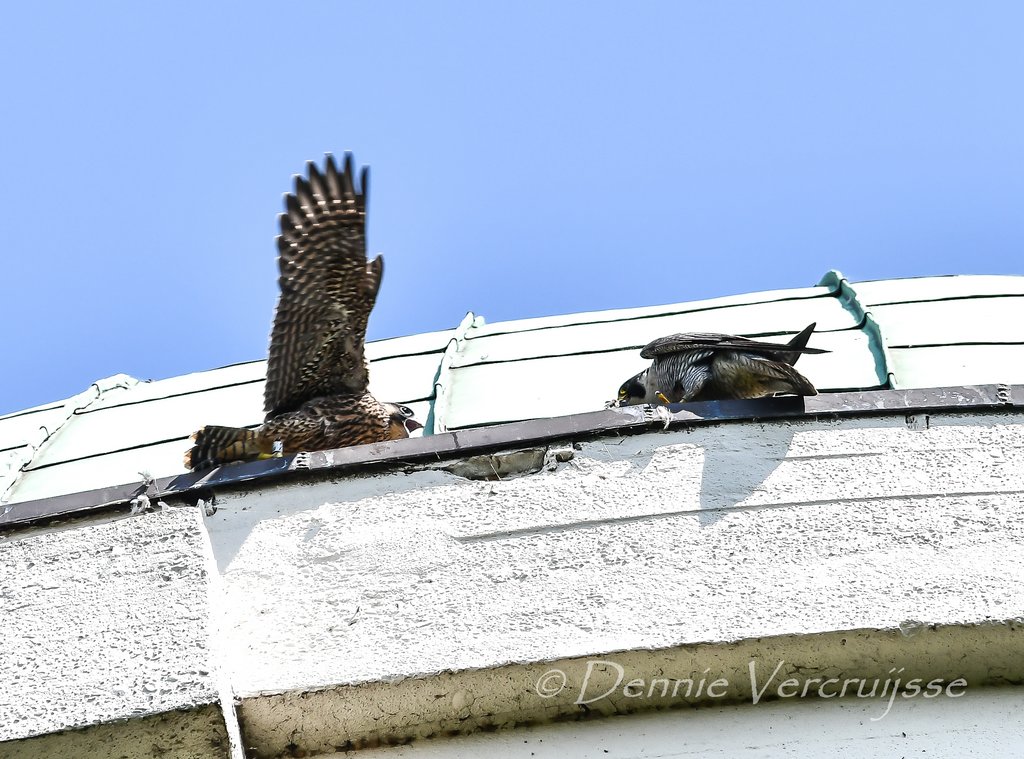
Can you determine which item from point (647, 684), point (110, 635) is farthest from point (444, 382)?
point (647, 684)

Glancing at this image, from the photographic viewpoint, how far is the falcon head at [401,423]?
26.7 ft

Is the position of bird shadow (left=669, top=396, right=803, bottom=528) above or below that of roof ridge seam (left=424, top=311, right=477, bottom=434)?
below

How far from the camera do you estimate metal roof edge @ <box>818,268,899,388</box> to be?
7797mm

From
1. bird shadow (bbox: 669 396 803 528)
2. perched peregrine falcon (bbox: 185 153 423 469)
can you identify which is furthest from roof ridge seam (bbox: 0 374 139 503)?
bird shadow (bbox: 669 396 803 528)

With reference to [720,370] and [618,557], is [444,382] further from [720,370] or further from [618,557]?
[618,557]

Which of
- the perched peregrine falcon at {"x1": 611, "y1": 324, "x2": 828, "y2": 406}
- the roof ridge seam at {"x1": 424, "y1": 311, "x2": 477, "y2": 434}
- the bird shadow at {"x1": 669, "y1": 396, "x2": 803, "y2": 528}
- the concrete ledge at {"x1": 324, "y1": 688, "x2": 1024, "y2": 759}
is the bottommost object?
the concrete ledge at {"x1": 324, "y1": 688, "x2": 1024, "y2": 759}

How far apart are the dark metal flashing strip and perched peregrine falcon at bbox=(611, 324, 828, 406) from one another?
120 centimetres

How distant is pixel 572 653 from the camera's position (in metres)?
4.48

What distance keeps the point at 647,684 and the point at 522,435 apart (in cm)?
108

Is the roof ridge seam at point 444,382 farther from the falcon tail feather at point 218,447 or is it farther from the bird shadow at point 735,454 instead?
the bird shadow at point 735,454

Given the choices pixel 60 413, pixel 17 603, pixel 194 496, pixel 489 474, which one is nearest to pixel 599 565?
pixel 489 474

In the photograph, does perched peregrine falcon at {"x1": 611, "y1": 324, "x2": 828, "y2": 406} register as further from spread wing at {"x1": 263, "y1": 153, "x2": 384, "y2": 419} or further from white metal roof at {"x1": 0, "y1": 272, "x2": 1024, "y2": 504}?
spread wing at {"x1": 263, "y1": 153, "x2": 384, "y2": 419}

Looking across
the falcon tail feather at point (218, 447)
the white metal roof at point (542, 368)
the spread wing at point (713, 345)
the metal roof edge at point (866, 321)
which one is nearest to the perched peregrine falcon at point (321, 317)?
the falcon tail feather at point (218, 447)

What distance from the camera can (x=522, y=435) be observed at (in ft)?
17.1
